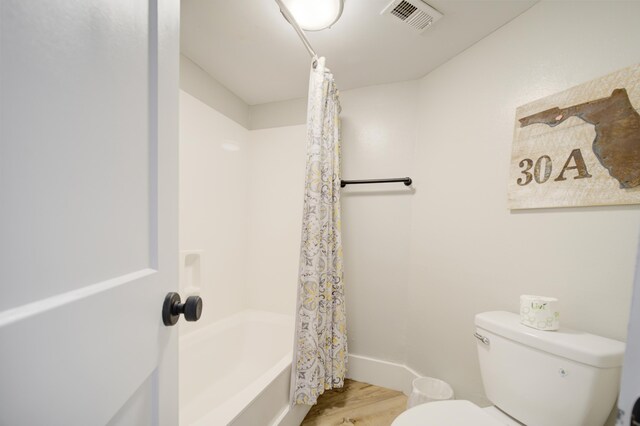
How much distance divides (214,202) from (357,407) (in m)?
1.66

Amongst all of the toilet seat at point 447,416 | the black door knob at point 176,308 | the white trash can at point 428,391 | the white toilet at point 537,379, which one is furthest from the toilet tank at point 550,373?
the black door knob at point 176,308

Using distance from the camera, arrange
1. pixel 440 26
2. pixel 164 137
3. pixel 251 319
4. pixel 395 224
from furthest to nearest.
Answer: pixel 251 319, pixel 395 224, pixel 440 26, pixel 164 137

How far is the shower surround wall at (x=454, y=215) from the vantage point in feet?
2.99

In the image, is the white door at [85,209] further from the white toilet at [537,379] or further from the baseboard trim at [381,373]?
the baseboard trim at [381,373]

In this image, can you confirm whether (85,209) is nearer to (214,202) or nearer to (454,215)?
(214,202)

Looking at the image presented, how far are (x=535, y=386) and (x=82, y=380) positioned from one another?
4.27 ft

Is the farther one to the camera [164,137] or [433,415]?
[433,415]

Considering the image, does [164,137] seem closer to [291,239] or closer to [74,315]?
[74,315]

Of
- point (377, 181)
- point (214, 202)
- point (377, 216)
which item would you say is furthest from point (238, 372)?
point (377, 181)

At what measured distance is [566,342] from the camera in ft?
2.69

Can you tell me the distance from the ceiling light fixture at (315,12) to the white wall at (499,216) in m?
0.81

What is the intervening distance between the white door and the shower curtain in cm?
84

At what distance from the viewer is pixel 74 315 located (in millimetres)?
299

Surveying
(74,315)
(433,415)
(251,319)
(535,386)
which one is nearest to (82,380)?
(74,315)
